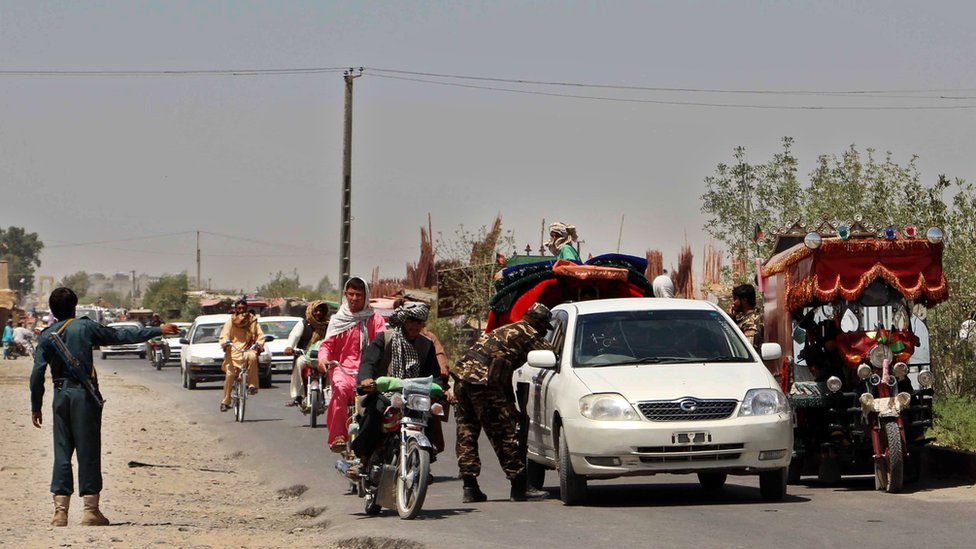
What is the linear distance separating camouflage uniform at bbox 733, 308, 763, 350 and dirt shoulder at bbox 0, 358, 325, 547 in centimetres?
460

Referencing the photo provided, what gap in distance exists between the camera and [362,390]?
12.4 meters

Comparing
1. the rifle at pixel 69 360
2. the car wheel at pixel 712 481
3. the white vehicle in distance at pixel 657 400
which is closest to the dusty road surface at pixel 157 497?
the rifle at pixel 69 360

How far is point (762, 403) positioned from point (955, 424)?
4717 mm

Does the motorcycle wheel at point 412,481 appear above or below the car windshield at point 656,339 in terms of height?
below

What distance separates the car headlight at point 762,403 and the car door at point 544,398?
5.33 ft

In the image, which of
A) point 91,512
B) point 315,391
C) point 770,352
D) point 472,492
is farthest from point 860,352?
point 315,391

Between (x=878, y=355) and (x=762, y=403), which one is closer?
(x=762, y=403)

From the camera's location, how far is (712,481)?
14.2 metres

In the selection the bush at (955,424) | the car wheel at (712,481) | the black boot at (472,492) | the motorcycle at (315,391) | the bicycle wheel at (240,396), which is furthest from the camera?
the bicycle wheel at (240,396)

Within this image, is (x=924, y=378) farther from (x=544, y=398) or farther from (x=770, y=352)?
(x=544, y=398)

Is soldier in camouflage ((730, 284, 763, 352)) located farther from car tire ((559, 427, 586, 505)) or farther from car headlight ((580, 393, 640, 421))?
car headlight ((580, 393, 640, 421))

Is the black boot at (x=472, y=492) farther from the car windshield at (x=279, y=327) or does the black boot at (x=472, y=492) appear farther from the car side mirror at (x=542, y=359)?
the car windshield at (x=279, y=327)

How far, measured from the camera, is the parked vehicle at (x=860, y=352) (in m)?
13.7

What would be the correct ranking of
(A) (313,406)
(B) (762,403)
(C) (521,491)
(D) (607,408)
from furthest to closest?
(A) (313,406) → (C) (521,491) → (B) (762,403) → (D) (607,408)
